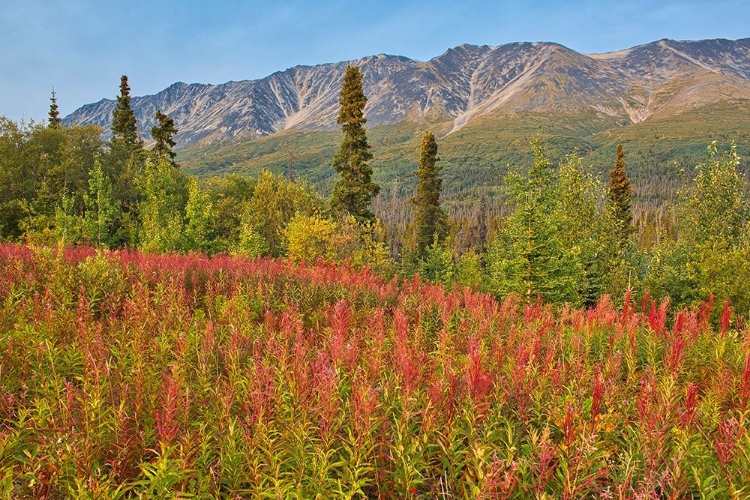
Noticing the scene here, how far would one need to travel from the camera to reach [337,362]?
142 inches

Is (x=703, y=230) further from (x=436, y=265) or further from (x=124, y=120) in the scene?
(x=124, y=120)

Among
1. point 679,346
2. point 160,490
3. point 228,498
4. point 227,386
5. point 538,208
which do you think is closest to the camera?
point 160,490

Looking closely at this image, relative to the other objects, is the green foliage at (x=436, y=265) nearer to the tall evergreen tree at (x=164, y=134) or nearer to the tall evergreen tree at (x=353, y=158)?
the tall evergreen tree at (x=353, y=158)

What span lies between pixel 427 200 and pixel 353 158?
653 inches

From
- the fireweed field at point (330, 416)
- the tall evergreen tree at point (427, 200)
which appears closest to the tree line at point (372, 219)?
the tall evergreen tree at point (427, 200)

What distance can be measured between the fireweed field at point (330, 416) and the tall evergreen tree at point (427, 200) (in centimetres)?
3781

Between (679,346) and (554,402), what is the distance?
2551mm

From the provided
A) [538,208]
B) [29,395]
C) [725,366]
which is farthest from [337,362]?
[538,208]

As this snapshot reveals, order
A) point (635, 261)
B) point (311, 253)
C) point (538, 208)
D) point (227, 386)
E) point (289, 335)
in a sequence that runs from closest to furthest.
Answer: point (227, 386), point (289, 335), point (538, 208), point (311, 253), point (635, 261)

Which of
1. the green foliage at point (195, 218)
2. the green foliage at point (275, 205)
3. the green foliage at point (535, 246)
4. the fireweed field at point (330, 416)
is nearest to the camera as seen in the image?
the fireweed field at point (330, 416)

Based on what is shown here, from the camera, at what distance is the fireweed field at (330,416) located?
7.72ft

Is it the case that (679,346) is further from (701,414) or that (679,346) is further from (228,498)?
(228,498)

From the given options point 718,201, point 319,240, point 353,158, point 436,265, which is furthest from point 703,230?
point 319,240

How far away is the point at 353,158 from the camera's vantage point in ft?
99.2
